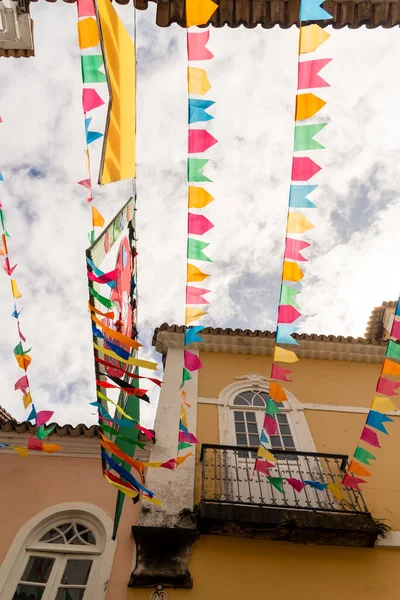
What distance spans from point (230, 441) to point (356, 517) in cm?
223

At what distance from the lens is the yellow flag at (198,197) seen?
479cm

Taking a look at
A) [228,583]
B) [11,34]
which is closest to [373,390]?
[228,583]

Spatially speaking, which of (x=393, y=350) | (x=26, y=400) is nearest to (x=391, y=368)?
(x=393, y=350)

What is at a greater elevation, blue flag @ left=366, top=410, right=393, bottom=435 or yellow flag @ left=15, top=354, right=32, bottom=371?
yellow flag @ left=15, top=354, right=32, bottom=371

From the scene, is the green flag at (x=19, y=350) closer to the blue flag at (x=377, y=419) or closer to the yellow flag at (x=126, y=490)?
the yellow flag at (x=126, y=490)

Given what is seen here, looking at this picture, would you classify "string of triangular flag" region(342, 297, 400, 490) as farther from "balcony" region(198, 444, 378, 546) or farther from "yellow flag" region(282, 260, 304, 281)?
"yellow flag" region(282, 260, 304, 281)

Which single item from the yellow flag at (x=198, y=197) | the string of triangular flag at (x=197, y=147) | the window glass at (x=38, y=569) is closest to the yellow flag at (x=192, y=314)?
the string of triangular flag at (x=197, y=147)

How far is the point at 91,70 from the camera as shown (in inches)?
190

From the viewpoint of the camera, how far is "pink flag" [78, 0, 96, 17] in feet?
15.9

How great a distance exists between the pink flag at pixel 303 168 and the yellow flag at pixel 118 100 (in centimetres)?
168

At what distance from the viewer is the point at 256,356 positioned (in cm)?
Result: 924

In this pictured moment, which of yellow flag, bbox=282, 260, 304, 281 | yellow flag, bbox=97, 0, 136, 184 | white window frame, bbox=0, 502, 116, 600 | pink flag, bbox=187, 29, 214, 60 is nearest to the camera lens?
pink flag, bbox=187, 29, 214, 60

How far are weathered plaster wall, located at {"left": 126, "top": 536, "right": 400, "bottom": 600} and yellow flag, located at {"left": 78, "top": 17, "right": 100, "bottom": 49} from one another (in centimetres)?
581

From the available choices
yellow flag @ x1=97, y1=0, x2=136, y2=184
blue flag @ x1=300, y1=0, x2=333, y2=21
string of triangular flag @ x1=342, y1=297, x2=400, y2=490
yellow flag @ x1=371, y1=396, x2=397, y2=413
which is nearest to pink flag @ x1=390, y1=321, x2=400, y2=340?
string of triangular flag @ x1=342, y1=297, x2=400, y2=490
